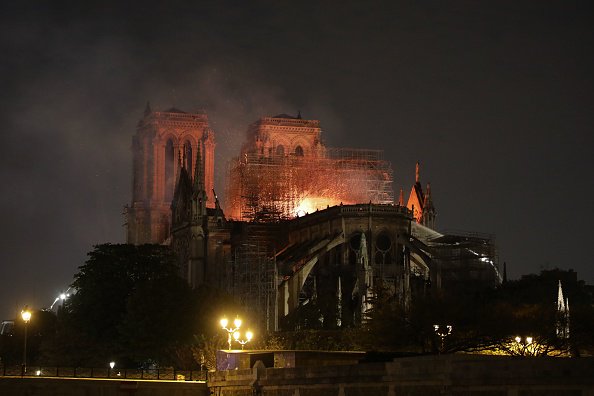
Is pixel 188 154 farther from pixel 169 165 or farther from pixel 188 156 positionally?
pixel 169 165

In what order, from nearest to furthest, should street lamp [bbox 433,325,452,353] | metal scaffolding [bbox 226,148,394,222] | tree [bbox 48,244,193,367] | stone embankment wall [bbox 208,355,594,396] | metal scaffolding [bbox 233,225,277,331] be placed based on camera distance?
stone embankment wall [bbox 208,355,594,396] < street lamp [bbox 433,325,452,353] < tree [bbox 48,244,193,367] < metal scaffolding [bbox 233,225,277,331] < metal scaffolding [bbox 226,148,394,222]

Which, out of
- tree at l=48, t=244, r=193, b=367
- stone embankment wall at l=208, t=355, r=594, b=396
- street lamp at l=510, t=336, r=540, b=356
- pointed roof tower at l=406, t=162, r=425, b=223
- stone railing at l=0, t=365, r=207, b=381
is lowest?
stone embankment wall at l=208, t=355, r=594, b=396

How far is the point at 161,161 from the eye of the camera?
414ft

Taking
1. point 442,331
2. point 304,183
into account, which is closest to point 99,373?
point 442,331

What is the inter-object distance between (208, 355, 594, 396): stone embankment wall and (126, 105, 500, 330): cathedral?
94.7 feet

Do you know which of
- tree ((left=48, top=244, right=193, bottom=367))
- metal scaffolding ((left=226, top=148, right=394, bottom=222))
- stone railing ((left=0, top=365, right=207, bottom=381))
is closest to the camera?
stone railing ((left=0, top=365, right=207, bottom=381))

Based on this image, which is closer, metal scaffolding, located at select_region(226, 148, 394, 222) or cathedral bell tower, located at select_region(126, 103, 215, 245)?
metal scaffolding, located at select_region(226, 148, 394, 222)

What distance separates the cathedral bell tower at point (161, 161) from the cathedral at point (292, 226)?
104 mm

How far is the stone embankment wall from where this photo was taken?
137 ft

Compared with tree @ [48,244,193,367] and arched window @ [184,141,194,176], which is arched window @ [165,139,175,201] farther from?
tree @ [48,244,193,367]

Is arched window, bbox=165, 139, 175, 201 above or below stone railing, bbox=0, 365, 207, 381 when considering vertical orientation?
above

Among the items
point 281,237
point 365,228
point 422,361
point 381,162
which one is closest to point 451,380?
point 422,361

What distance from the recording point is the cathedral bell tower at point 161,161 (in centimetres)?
12612

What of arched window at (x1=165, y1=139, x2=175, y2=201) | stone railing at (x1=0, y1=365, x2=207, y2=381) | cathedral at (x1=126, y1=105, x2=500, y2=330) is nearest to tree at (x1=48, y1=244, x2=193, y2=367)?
cathedral at (x1=126, y1=105, x2=500, y2=330)
